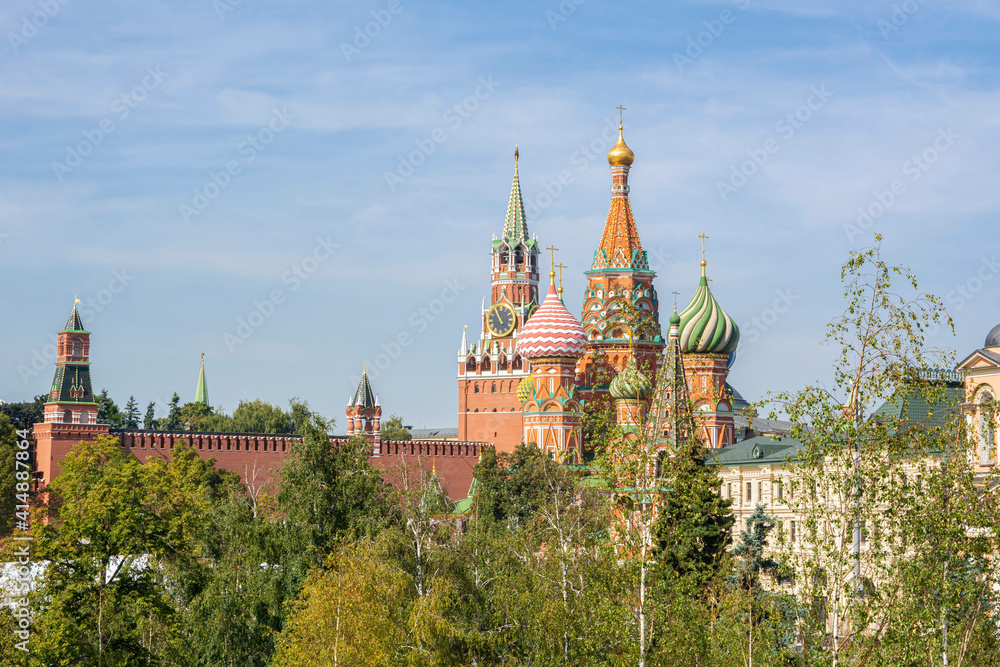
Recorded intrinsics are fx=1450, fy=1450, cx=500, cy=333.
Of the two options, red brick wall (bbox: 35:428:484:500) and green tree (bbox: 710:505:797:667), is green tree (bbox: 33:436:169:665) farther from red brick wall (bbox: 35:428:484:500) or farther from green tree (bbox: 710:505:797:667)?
red brick wall (bbox: 35:428:484:500)

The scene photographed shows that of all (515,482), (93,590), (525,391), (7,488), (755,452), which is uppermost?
(525,391)

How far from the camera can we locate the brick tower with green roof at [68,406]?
62250 mm

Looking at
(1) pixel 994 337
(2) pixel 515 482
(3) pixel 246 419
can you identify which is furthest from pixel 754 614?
(3) pixel 246 419

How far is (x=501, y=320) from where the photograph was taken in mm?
101188

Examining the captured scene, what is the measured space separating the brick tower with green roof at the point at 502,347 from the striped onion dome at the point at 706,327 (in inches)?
924

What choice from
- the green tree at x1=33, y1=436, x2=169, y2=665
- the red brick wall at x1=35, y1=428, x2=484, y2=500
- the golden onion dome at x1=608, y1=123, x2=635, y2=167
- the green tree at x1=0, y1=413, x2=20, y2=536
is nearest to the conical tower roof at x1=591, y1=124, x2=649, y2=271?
the golden onion dome at x1=608, y1=123, x2=635, y2=167

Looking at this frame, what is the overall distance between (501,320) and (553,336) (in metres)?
31.3

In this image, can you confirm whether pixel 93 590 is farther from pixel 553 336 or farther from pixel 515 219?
pixel 515 219

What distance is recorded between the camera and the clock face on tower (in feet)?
330

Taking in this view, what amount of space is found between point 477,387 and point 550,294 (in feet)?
82.3

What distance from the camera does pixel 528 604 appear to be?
23875mm

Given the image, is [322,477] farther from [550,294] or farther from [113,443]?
[550,294]

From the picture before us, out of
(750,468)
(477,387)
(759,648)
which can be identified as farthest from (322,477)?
(477,387)

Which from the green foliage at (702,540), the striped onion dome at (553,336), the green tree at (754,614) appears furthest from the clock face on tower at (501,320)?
the green foliage at (702,540)
